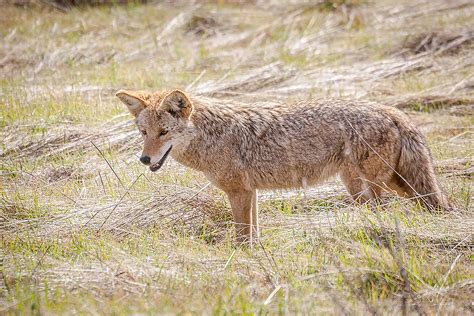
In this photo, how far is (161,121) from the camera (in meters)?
6.12

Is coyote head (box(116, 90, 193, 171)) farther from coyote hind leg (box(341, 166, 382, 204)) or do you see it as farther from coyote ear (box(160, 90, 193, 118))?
coyote hind leg (box(341, 166, 382, 204))

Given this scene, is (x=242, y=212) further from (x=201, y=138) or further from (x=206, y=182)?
(x=206, y=182)

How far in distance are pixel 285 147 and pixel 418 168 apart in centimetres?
135

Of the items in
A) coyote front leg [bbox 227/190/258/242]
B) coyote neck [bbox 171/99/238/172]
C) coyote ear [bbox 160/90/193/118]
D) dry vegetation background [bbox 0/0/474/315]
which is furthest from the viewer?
coyote neck [bbox 171/99/238/172]

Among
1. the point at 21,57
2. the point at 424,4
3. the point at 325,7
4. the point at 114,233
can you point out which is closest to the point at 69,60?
the point at 21,57

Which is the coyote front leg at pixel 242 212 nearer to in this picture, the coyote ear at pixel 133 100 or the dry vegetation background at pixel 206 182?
the dry vegetation background at pixel 206 182

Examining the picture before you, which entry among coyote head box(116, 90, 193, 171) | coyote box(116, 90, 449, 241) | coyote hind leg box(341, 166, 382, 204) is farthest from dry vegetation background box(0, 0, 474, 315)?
coyote head box(116, 90, 193, 171)

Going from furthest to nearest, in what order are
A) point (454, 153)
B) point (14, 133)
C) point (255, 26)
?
1. point (255, 26)
2. point (14, 133)
3. point (454, 153)

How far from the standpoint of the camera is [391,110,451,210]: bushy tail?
243 inches

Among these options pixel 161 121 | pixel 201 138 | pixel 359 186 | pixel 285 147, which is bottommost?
pixel 359 186

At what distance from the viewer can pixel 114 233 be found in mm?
5875

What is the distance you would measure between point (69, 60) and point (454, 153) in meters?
7.44

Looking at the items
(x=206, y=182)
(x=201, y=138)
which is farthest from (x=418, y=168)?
(x=206, y=182)

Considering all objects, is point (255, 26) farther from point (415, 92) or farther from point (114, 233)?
point (114, 233)
